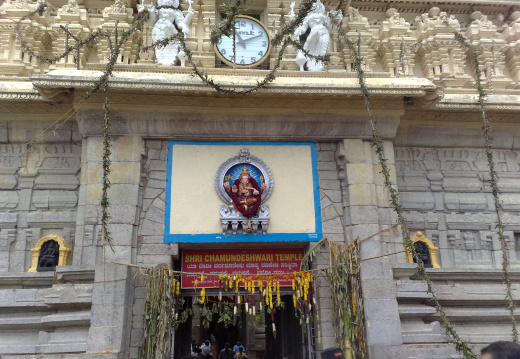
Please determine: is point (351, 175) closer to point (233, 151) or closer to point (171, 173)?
point (233, 151)

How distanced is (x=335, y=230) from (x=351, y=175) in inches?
38.7

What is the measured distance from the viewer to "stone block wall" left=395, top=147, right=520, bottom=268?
8.59m

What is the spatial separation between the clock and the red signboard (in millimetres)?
3576

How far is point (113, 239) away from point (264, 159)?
2835 mm

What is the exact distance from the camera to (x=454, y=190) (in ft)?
29.3

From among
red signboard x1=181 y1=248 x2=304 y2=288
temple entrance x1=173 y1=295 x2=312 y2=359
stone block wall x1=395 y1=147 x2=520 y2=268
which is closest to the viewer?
red signboard x1=181 y1=248 x2=304 y2=288

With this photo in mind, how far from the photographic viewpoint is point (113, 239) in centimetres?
712

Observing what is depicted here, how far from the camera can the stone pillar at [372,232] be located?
6949mm

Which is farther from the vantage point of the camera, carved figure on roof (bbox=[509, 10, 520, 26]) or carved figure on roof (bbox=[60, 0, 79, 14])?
carved figure on roof (bbox=[509, 10, 520, 26])

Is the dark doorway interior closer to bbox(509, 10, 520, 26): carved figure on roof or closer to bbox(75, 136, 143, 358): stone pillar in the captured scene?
bbox(75, 136, 143, 358): stone pillar

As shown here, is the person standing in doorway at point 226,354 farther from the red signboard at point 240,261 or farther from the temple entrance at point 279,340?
the red signboard at point 240,261

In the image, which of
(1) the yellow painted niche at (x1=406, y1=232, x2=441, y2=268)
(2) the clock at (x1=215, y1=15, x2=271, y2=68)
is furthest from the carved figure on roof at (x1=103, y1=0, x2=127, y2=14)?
(1) the yellow painted niche at (x1=406, y1=232, x2=441, y2=268)

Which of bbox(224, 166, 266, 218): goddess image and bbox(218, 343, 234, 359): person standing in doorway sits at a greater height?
bbox(224, 166, 266, 218): goddess image

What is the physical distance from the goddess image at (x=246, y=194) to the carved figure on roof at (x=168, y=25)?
2.60 metres
